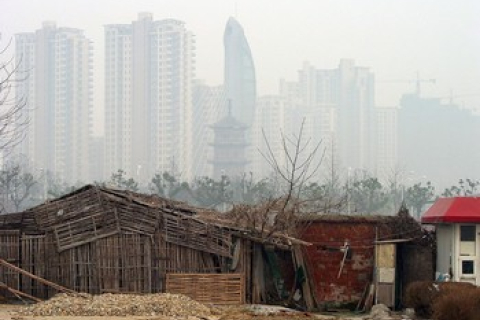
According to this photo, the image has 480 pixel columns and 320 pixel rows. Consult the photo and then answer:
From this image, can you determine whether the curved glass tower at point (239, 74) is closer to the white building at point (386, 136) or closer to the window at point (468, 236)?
the white building at point (386, 136)

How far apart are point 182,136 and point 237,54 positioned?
1876 inches

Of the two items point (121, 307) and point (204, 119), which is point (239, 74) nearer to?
point (204, 119)

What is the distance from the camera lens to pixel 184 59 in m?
139

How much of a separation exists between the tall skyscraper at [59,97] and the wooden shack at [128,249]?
102738 millimetres

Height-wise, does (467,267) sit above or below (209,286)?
above

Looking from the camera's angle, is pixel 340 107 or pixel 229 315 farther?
pixel 340 107

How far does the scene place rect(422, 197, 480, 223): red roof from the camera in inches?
868

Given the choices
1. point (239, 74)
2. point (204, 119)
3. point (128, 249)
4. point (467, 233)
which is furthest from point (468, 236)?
point (239, 74)

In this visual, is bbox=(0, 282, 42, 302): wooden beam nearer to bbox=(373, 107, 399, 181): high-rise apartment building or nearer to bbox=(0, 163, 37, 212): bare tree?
bbox=(0, 163, 37, 212): bare tree

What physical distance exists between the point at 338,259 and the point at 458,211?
324 centimetres

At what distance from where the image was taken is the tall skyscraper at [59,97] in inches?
4958

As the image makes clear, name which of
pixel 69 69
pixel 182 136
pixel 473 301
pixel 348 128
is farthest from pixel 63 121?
pixel 473 301

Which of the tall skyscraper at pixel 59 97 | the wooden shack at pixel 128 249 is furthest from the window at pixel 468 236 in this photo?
the tall skyscraper at pixel 59 97

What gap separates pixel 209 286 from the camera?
71.0ft
